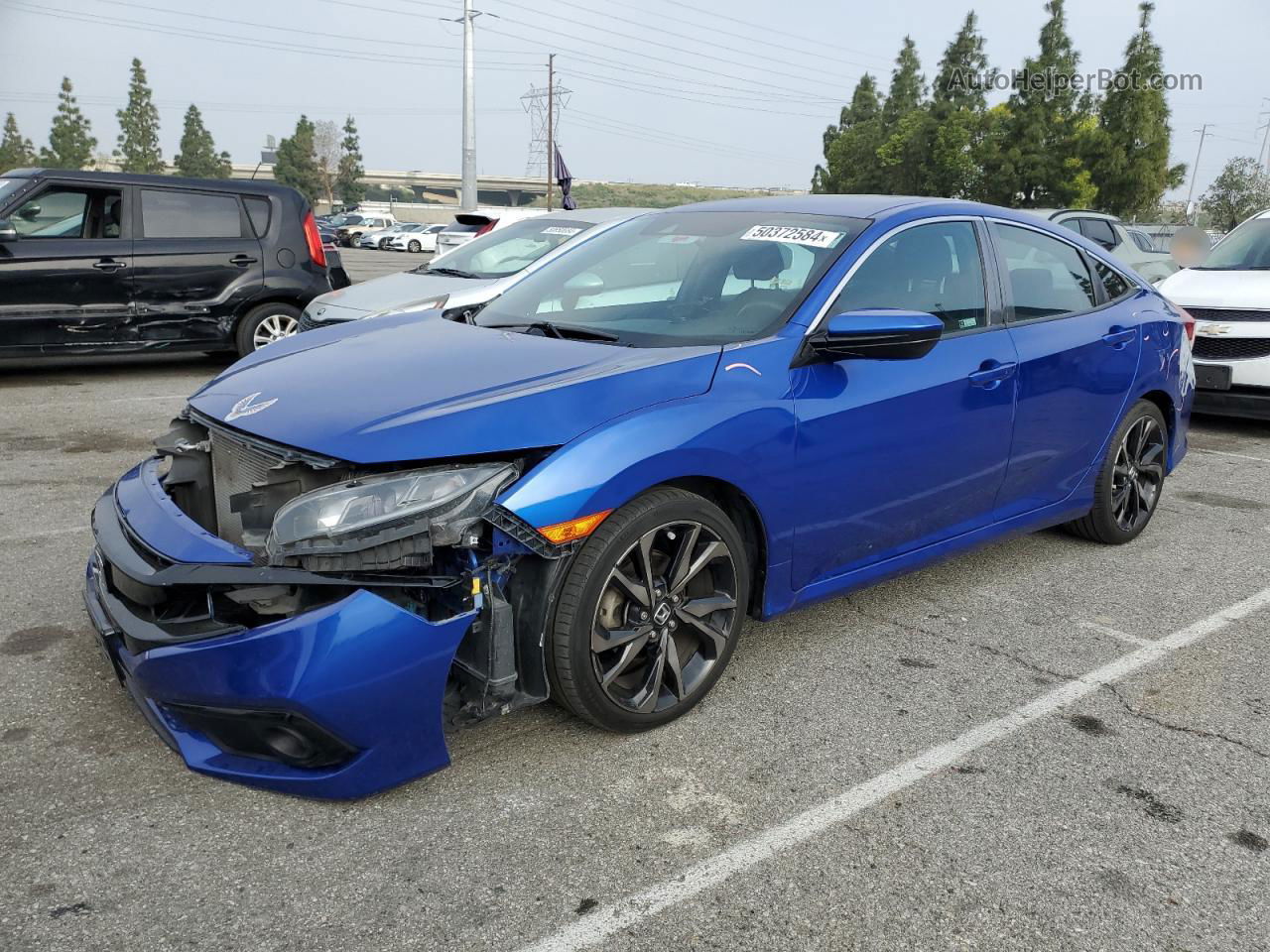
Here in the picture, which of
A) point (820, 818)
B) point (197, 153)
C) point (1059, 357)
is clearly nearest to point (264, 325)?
point (1059, 357)

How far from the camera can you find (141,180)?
8.73 m

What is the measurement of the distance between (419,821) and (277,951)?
527 millimetres

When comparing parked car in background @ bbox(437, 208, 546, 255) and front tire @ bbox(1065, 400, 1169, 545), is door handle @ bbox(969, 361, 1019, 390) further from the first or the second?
parked car in background @ bbox(437, 208, 546, 255)

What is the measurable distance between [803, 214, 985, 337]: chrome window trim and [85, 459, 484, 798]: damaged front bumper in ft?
4.91

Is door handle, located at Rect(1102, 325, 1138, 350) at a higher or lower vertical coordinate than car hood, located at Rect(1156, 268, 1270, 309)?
lower

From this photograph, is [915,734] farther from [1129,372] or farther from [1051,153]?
[1051,153]

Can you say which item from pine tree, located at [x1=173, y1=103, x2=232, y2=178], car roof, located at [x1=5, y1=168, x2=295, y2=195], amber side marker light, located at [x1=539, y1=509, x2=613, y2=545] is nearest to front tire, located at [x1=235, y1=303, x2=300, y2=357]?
car roof, located at [x1=5, y1=168, x2=295, y2=195]

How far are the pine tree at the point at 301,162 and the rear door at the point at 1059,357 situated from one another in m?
110

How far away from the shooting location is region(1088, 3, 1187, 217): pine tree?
38.9m

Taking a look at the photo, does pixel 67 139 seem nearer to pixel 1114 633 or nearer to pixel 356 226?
pixel 356 226

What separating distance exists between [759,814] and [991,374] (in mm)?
1972

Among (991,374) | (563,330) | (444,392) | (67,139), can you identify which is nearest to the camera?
(444,392)

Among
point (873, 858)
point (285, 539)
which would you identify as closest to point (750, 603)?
point (873, 858)

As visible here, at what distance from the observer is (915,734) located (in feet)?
10.4
